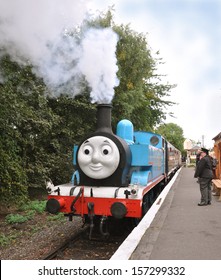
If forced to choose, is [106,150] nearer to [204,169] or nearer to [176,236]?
[176,236]

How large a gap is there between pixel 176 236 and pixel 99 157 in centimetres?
217

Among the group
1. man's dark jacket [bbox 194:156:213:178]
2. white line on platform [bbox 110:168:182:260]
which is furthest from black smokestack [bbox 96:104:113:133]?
man's dark jacket [bbox 194:156:213:178]

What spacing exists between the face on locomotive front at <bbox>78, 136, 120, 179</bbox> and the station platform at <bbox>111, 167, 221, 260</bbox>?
1.26m

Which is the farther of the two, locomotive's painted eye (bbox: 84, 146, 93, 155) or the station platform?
locomotive's painted eye (bbox: 84, 146, 93, 155)

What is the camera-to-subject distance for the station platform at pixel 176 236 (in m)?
4.14

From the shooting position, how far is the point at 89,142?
6488mm

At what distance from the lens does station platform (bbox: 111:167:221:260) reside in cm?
414

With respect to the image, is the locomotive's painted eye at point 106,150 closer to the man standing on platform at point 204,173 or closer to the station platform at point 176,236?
the station platform at point 176,236

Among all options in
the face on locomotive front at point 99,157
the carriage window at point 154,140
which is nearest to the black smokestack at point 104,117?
the face on locomotive front at point 99,157

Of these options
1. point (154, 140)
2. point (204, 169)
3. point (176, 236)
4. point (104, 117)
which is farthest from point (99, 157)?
point (154, 140)

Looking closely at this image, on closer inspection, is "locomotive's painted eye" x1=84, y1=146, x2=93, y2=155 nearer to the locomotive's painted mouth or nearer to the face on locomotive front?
the face on locomotive front

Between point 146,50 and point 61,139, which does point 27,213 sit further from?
point 146,50

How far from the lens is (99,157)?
6340mm

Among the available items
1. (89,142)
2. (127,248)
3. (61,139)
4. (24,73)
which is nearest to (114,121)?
(61,139)
